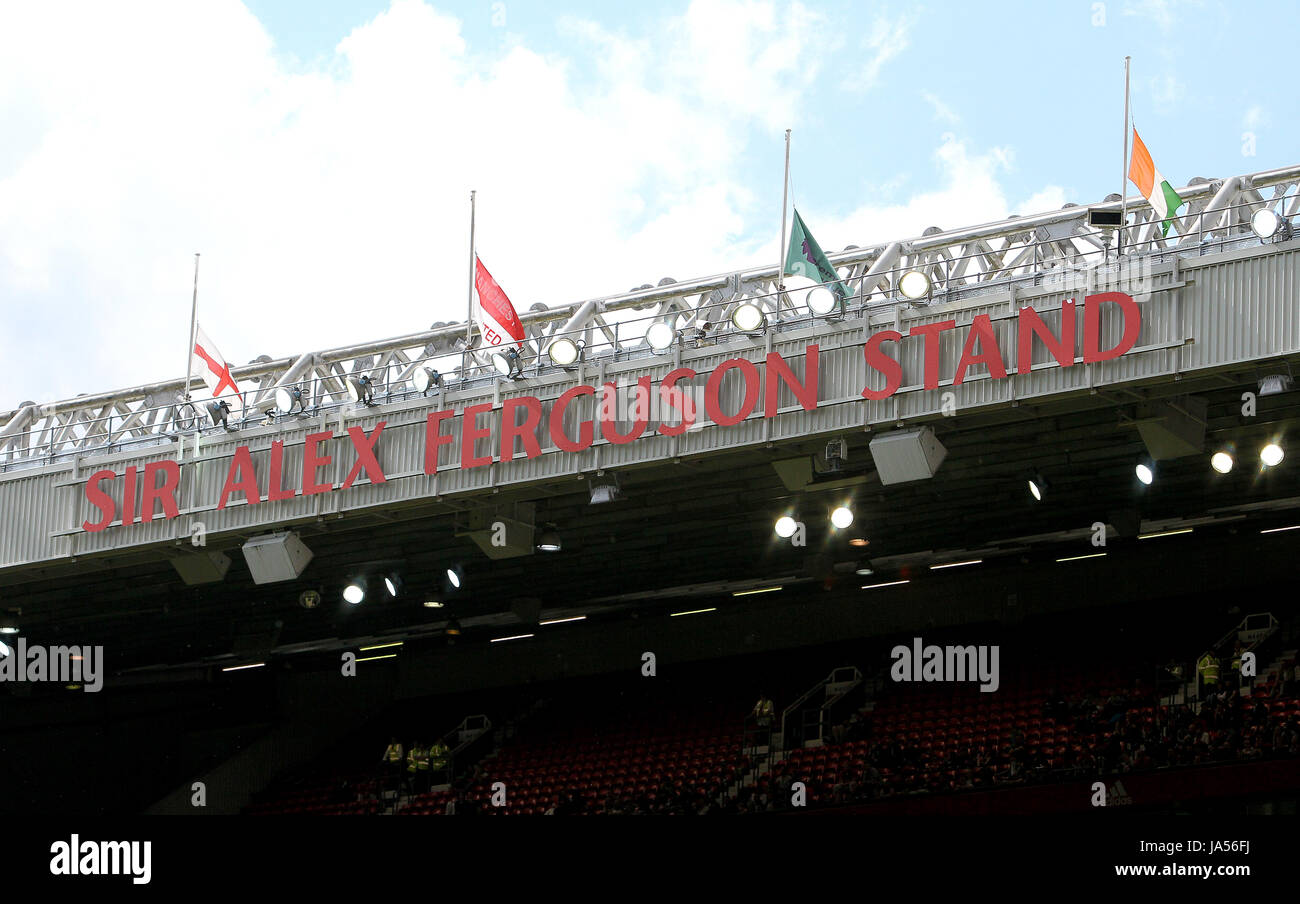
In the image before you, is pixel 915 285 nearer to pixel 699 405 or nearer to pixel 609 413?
pixel 699 405

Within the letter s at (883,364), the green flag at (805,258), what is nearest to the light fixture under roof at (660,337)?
the green flag at (805,258)

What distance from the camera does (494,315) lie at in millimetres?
25453

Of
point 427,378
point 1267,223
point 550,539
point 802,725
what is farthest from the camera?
point 802,725

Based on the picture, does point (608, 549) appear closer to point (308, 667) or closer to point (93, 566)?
point (93, 566)

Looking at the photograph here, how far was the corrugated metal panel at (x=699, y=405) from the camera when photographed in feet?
67.3

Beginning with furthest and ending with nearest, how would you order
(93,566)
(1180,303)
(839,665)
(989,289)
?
(839,665)
(93,566)
(989,289)
(1180,303)

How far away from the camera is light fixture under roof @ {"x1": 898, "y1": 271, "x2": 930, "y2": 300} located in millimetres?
22203

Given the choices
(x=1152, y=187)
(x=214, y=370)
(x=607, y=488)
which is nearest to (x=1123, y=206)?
(x=1152, y=187)

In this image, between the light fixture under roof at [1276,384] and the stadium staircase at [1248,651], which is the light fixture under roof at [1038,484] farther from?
the light fixture under roof at [1276,384]

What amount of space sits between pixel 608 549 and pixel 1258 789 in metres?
11.6

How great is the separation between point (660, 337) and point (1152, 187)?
6.72 metres

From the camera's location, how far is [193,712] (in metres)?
40.0
